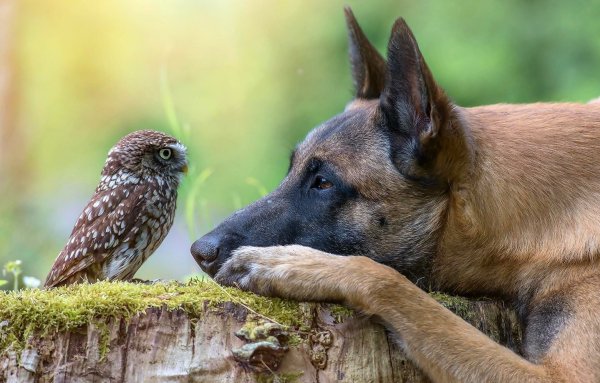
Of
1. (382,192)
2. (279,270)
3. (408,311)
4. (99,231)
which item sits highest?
(99,231)

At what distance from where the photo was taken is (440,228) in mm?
2725

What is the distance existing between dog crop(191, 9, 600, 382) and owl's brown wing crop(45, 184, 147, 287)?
0.49 meters

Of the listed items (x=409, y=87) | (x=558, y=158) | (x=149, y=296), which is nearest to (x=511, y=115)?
(x=558, y=158)

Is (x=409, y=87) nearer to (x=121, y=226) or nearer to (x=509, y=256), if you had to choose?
(x=509, y=256)

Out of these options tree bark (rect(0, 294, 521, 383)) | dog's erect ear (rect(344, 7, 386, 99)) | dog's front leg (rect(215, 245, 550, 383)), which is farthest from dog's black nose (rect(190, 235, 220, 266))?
dog's erect ear (rect(344, 7, 386, 99))

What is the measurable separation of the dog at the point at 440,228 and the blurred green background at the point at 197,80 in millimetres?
2461

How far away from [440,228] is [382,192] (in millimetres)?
251

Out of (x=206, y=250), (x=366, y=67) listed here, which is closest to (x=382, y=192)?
(x=206, y=250)

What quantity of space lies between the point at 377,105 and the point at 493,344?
106cm

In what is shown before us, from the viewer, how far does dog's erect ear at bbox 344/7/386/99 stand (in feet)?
11.2

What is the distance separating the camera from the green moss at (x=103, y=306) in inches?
83.4

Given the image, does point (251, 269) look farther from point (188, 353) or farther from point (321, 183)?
point (321, 183)

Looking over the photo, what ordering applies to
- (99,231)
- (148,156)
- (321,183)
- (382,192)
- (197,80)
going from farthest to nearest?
(197,80) → (148,156) → (99,231) → (321,183) → (382,192)

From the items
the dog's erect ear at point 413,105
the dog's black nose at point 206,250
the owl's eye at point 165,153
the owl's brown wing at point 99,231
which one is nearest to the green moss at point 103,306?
the dog's black nose at point 206,250
